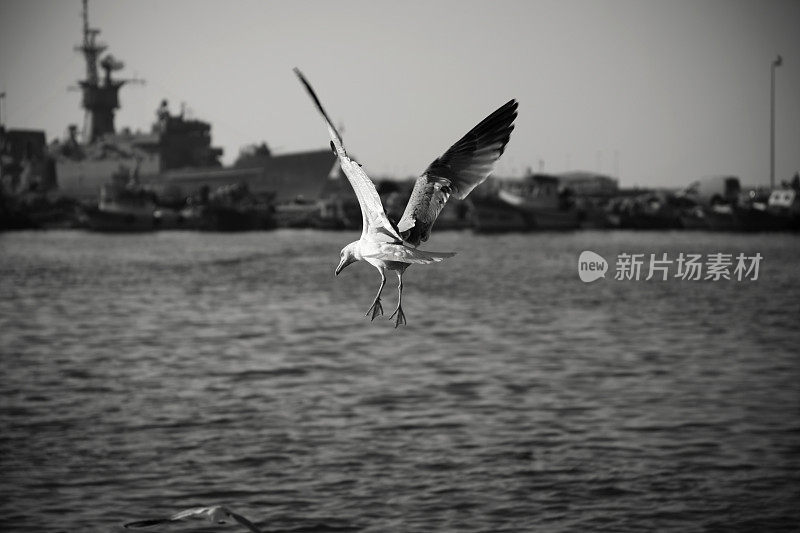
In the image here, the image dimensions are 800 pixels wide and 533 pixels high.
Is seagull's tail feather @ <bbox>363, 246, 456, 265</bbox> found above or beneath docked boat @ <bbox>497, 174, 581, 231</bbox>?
beneath

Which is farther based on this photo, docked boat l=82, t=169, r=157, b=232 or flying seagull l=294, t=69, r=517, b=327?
docked boat l=82, t=169, r=157, b=232

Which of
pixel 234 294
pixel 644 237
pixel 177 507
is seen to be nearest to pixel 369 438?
pixel 177 507

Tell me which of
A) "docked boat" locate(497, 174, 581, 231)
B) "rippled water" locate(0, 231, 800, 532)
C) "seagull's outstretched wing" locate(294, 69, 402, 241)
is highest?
"docked boat" locate(497, 174, 581, 231)

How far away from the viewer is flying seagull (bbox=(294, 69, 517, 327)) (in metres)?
5.60

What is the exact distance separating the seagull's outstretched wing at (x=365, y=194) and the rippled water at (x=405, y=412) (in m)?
14.3

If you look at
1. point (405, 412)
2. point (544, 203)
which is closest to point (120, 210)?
point (544, 203)

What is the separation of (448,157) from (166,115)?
6269 inches

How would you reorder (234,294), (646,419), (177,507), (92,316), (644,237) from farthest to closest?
(644,237) → (234,294) → (92,316) → (646,419) → (177,507)

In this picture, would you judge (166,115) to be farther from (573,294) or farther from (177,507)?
(177,507)

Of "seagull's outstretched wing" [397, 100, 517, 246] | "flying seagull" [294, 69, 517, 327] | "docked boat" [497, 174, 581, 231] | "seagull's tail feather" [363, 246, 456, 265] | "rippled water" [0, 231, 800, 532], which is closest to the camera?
"seagull's tail feather" [363, 246, 456, 265]

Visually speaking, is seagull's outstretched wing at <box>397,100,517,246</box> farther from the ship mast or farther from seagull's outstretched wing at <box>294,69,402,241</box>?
the ship mast

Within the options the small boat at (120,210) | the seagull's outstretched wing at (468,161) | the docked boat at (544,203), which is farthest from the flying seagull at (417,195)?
the small boat at (120,210)

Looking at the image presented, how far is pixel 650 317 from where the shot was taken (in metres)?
58.7

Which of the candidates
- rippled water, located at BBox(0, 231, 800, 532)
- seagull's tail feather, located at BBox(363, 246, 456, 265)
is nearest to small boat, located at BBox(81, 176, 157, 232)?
rippled water, located at BBox(0, 231, 800, 532)
